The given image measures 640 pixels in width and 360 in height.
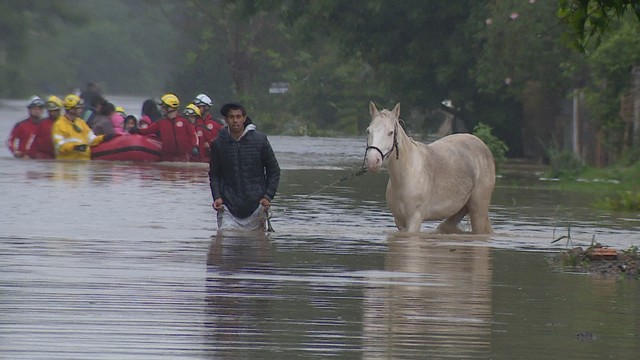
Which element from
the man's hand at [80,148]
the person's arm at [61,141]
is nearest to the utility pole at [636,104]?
the man's hand at [80,148]

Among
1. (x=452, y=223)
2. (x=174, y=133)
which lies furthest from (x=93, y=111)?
(x=452, y=223)

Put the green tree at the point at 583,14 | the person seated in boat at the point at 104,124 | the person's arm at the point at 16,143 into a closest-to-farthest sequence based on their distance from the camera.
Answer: the green tree at the point at 583,14, the person's arm at the point at 16,143, the person seated in boat at the point at 104,124

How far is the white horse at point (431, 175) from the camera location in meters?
18.7

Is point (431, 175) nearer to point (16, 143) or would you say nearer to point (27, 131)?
point (27, 131)

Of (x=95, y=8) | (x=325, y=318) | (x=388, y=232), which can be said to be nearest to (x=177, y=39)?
(x=95, y=8)

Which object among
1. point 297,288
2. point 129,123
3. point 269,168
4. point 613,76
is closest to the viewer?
point 297,288

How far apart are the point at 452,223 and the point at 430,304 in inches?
304

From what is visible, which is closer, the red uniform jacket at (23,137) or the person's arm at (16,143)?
the red uniform jacket at (23,137)

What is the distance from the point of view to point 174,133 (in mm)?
35844

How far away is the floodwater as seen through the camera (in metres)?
11.0

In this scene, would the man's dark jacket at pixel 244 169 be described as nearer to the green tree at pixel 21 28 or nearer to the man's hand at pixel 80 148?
the man's hand at pixel 80 148

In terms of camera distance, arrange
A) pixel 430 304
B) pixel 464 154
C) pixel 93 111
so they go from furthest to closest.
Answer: pixel 93 111, pixel 464 154, pixel 430 304

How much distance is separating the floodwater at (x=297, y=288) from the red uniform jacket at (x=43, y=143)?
1167cm

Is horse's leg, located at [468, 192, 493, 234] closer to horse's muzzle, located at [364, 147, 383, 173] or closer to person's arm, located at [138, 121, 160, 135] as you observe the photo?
horse's muzzle, located at [364, 147, 383, 173]
